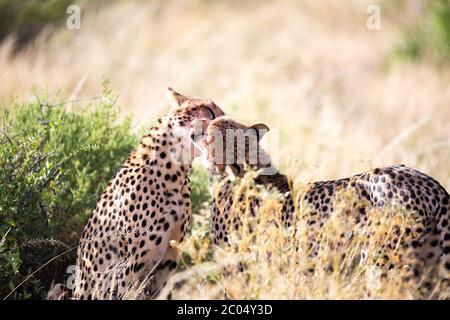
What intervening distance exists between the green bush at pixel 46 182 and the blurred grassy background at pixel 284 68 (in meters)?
1.19

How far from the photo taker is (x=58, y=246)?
5.50 meters

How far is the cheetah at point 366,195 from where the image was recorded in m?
4.57

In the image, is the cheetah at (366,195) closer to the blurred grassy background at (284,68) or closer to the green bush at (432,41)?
the blurred grassy background at (284,68)

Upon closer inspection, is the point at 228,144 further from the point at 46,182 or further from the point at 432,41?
the point at 432,41

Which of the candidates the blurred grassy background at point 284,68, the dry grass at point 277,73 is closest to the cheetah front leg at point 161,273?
the dry grass at point 277,73

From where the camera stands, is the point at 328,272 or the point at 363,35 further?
the point at 363,35

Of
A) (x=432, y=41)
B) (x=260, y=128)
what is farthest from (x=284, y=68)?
(x=260, y=128)

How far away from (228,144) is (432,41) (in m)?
8.14

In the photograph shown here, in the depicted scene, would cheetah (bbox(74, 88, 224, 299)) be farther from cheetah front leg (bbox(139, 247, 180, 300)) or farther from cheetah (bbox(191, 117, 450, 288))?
cheetah (bbox(191, 117, 450, 288))

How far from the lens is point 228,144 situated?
5.03 metres

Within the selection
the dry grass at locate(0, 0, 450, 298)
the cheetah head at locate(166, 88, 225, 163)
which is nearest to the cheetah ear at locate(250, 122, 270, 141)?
the cheetah head at locate(166, 88, 225, 163)
